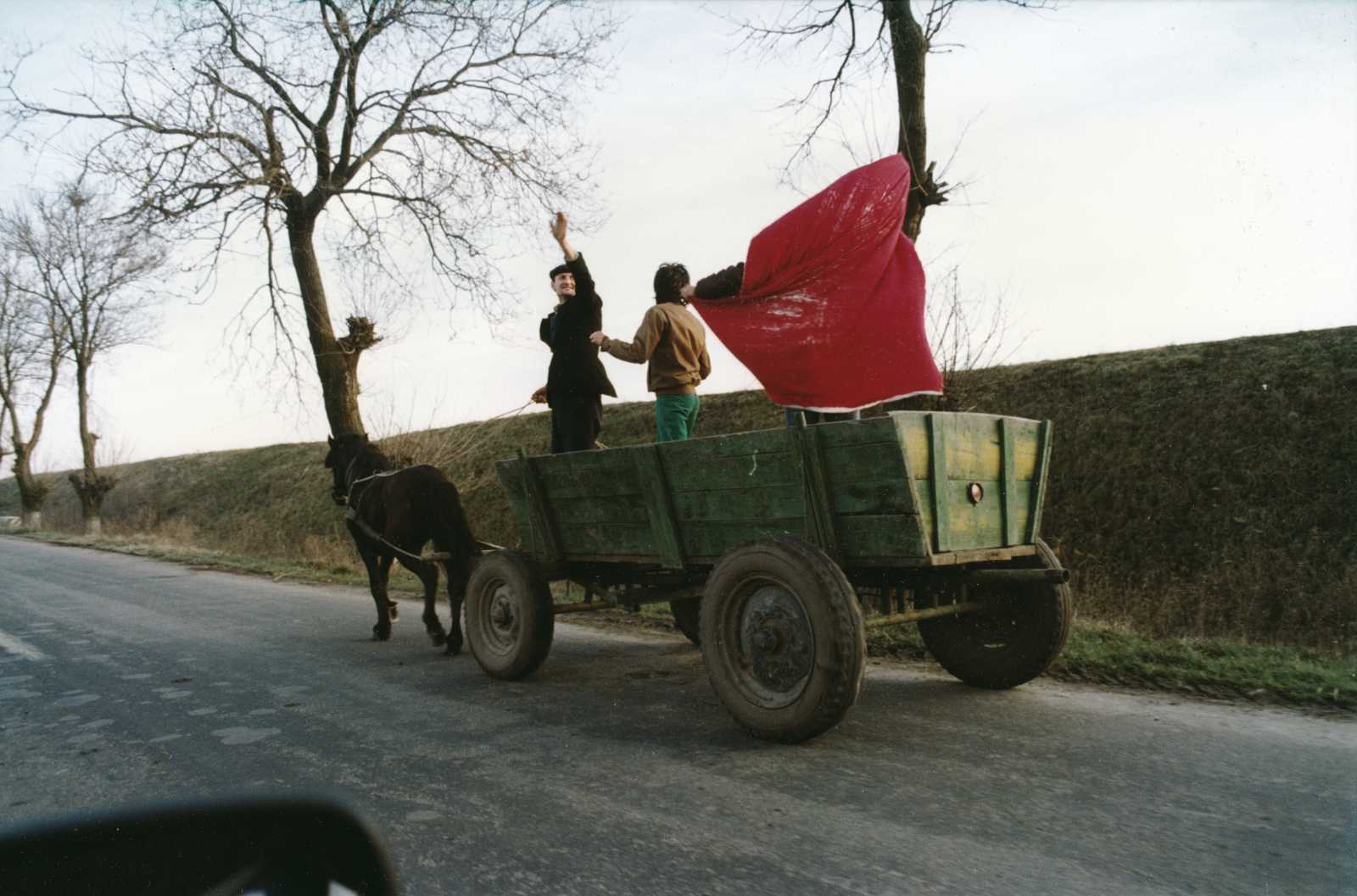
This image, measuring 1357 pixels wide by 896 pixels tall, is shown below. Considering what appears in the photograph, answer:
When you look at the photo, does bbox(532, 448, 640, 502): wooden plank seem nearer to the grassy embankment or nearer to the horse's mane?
the grassy embankment

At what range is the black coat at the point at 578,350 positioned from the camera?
5570mm

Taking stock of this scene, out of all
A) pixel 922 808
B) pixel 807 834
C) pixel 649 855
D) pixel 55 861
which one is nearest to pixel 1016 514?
pixel 922 808

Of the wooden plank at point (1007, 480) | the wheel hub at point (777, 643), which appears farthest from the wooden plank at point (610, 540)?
the wooden plank at point (1007, 480)

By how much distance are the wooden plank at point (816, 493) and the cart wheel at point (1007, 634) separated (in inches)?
48.5

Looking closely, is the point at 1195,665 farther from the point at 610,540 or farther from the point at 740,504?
the point at 610,540

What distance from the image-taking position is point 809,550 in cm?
364

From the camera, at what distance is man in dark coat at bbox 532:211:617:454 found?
555cm

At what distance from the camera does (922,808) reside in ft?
9.93

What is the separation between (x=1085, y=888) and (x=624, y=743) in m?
2.03

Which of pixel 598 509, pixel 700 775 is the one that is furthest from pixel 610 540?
pixel 700 775

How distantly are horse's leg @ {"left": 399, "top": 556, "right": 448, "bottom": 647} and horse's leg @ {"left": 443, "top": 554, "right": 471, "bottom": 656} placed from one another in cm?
11

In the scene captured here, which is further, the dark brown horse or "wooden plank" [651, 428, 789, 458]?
the dark brown horse

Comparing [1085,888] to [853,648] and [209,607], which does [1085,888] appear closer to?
[853,648]

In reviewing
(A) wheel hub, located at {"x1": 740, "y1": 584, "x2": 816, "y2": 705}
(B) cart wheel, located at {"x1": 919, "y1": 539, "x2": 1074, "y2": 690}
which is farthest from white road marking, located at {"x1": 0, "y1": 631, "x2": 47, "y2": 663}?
(B) cart wheel, located at {"x1": 919, "y1": 539, "x2": 1074, "y2": 690}
